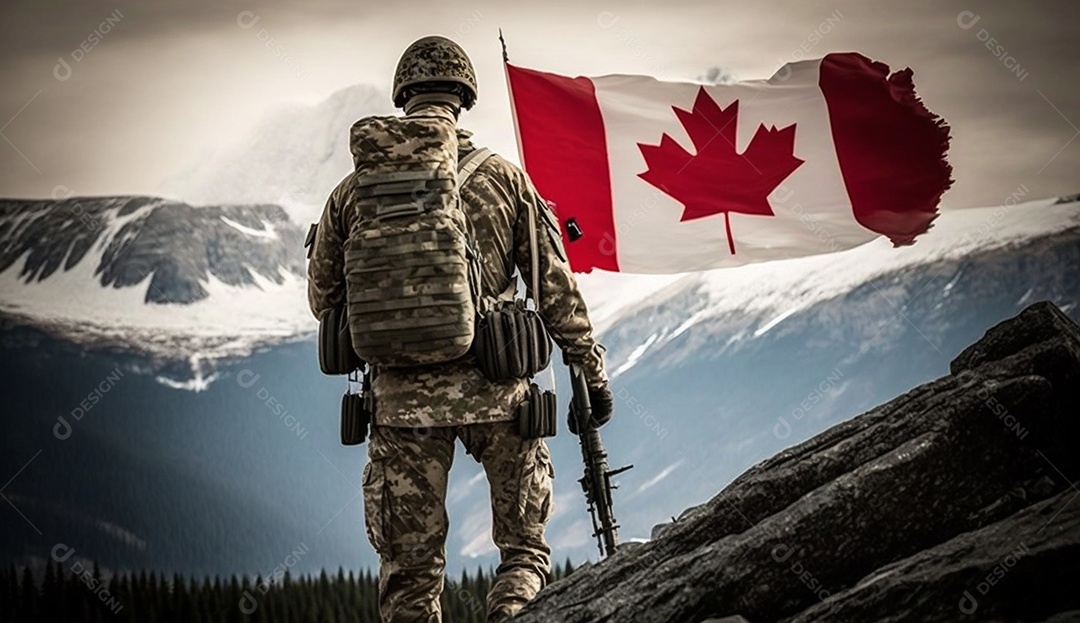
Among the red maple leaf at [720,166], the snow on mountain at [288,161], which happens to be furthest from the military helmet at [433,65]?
the snow on mountain at [288,161]

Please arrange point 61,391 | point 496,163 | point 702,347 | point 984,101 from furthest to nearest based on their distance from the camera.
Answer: point 702,347
point 984,101
point 61,391
point 496,163

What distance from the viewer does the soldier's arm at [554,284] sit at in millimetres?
3455

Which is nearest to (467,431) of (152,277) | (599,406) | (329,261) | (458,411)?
(458,411)

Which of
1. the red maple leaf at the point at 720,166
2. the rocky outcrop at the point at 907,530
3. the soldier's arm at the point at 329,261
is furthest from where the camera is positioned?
the red maple leaf at the point at 720,166

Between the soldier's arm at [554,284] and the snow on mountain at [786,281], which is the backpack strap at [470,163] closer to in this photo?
the soldier's arm at [554,284]

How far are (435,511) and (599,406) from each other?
0.57 metres

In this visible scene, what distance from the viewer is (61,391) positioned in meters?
7.69

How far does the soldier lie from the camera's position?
3244mm

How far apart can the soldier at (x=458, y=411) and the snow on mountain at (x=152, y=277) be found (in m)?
4.87

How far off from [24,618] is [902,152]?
423 centimetres

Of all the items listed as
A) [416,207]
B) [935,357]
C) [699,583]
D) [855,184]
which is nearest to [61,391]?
[855,184]

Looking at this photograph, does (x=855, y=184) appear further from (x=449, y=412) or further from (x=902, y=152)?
(x=449, y=412)

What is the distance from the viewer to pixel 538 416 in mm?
3297

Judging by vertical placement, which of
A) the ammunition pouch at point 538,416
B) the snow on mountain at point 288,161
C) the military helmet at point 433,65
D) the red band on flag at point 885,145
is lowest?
the ammunition pouch at point 538,416
